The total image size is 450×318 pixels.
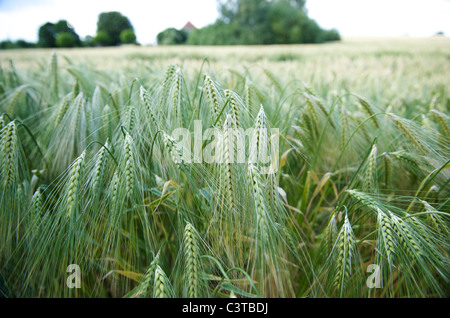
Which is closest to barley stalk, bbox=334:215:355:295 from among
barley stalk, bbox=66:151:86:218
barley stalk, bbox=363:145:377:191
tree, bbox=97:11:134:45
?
barley stalk, bbox=363:145:377:191

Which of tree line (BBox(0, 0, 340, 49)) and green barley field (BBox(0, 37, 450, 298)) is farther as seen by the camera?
tree line (BBox(0, 0, 340, 49))

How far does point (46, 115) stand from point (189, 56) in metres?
5.67

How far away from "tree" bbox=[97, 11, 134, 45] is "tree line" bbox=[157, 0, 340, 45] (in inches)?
208

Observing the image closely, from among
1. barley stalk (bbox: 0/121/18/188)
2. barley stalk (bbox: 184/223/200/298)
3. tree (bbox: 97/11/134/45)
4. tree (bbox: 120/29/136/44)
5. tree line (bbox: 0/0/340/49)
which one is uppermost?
tree line (bbox: 0/0/340/49)

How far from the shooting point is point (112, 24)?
1968 mm

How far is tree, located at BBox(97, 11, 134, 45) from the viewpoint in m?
1.92

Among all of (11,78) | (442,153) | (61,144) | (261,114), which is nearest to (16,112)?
(11,78)

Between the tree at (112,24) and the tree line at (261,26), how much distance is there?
17.4 feet

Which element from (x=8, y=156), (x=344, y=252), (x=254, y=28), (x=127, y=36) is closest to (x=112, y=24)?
(x=127, y=36)

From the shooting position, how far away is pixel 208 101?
2.59ft

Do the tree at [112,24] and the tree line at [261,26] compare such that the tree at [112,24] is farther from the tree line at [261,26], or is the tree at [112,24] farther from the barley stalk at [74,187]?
the tree line at [261,26]

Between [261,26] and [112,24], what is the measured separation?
9.88 m

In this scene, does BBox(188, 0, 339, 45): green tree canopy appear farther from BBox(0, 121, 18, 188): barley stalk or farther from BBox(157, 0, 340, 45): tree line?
BBox(0, 121, 18, 188): barley stalk
